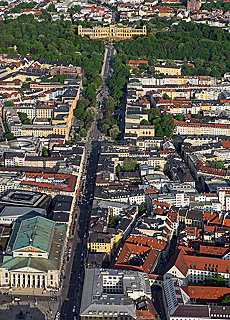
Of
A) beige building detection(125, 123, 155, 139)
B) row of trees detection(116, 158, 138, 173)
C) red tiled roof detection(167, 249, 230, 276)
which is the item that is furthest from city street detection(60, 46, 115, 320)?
red tiled roof detection(167, 249, 230, 276)

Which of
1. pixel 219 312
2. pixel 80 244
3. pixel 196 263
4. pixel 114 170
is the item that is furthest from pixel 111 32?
pixel 219 312

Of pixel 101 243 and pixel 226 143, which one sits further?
pixel 226 143

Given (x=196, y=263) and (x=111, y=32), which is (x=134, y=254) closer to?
(x=196, y=263)

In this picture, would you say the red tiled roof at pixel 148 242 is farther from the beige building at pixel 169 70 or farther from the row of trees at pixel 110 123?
the beige building at pixel 169 70

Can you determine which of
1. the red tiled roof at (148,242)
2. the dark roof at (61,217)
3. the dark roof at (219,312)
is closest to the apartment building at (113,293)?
the dark roof at (219,312)

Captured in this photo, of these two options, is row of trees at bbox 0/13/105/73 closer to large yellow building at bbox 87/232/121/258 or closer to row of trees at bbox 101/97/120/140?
row of trees at bbox 101/97/120/140

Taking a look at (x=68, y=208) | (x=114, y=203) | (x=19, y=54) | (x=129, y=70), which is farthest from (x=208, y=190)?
(x=19, y=54)
